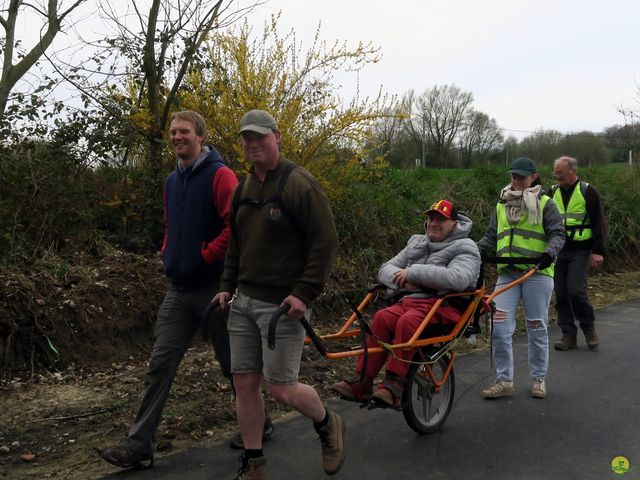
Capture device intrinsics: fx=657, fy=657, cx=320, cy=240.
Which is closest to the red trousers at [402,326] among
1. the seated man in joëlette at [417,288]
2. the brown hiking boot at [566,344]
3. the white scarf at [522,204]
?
the seated man in joëlette at [417,288]

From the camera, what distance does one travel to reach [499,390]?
5.88m

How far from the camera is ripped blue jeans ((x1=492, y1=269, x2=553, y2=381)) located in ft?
19.2

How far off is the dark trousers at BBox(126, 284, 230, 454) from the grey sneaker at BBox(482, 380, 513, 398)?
2521mm

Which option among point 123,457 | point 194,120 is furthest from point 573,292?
point 123,457

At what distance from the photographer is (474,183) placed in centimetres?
1541

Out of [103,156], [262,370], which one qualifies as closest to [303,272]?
[262,370]

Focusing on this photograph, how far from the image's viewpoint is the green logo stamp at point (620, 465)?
→ 4304 millimetres

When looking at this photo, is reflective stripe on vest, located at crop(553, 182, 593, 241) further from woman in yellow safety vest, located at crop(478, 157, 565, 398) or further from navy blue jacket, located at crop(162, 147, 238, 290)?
navy blue jacket, located at crop(162, 147, 238, 290)

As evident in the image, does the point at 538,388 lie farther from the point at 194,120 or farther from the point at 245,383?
the point at 194,120

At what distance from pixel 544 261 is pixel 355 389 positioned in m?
2.19

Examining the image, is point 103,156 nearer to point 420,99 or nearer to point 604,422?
point 604,422

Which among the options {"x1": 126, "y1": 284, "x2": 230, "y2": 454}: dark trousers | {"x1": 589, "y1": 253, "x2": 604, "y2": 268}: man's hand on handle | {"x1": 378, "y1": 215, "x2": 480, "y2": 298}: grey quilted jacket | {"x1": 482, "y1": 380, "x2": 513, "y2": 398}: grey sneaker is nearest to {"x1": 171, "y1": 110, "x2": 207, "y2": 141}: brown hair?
{"x1": 126, "y1": 284, "x2": 230, "y2": 454}: dark trousers

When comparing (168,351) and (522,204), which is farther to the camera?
(522,204)

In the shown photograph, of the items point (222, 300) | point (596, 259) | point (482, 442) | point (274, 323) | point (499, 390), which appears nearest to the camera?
point (274, 323)
